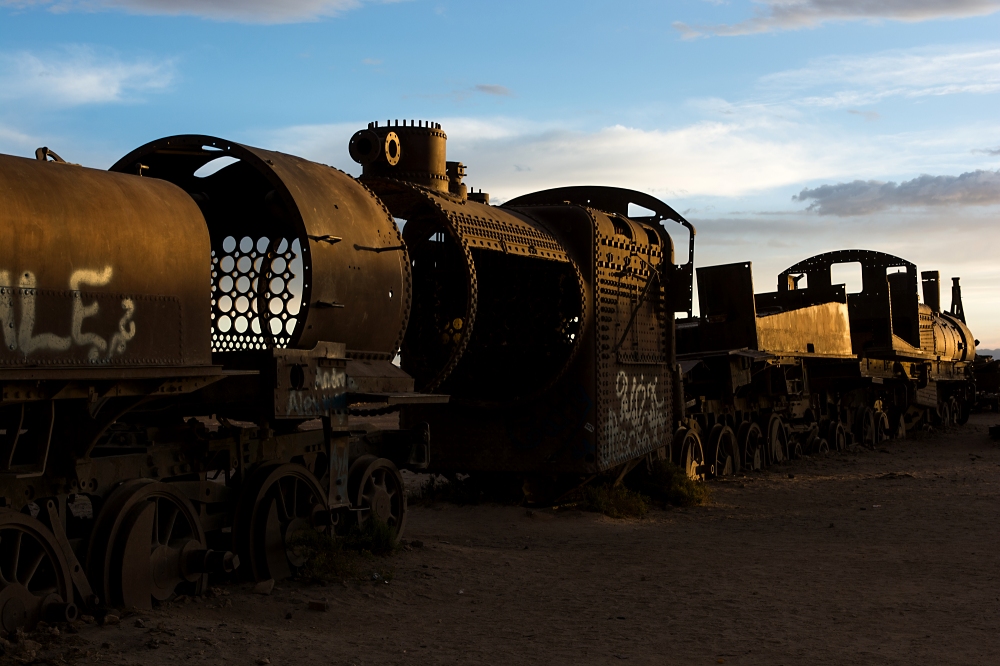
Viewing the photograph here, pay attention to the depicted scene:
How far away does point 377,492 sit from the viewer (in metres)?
9.22

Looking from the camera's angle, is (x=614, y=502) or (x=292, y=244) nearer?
(x=292, y=244)

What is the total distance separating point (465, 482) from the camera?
13.6m

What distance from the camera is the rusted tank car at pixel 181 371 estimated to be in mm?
5770

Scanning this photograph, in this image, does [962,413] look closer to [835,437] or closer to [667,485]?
[835,437]

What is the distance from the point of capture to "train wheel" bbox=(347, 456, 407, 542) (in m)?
8.92

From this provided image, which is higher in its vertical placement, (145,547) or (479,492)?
(145,547)

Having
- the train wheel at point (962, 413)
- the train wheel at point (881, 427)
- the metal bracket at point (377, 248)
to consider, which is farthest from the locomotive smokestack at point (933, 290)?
the metal bracket at point (377, 248)

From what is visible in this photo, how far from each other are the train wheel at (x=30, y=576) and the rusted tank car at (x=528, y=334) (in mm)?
5895

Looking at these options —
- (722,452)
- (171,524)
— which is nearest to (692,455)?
(722,452)

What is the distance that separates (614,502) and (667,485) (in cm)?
144

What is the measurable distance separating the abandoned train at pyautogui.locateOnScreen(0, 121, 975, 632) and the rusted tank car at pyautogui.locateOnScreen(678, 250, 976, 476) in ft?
4.26

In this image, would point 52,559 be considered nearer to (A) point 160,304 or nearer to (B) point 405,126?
(A) point 160,304

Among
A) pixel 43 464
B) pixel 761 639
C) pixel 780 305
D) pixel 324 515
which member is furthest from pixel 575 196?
pixel 780 305

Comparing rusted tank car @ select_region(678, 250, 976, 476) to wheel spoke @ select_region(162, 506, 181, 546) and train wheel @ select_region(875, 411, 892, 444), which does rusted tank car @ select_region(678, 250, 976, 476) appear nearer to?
train wheel @ select_region(875, 411, 892, 444)
